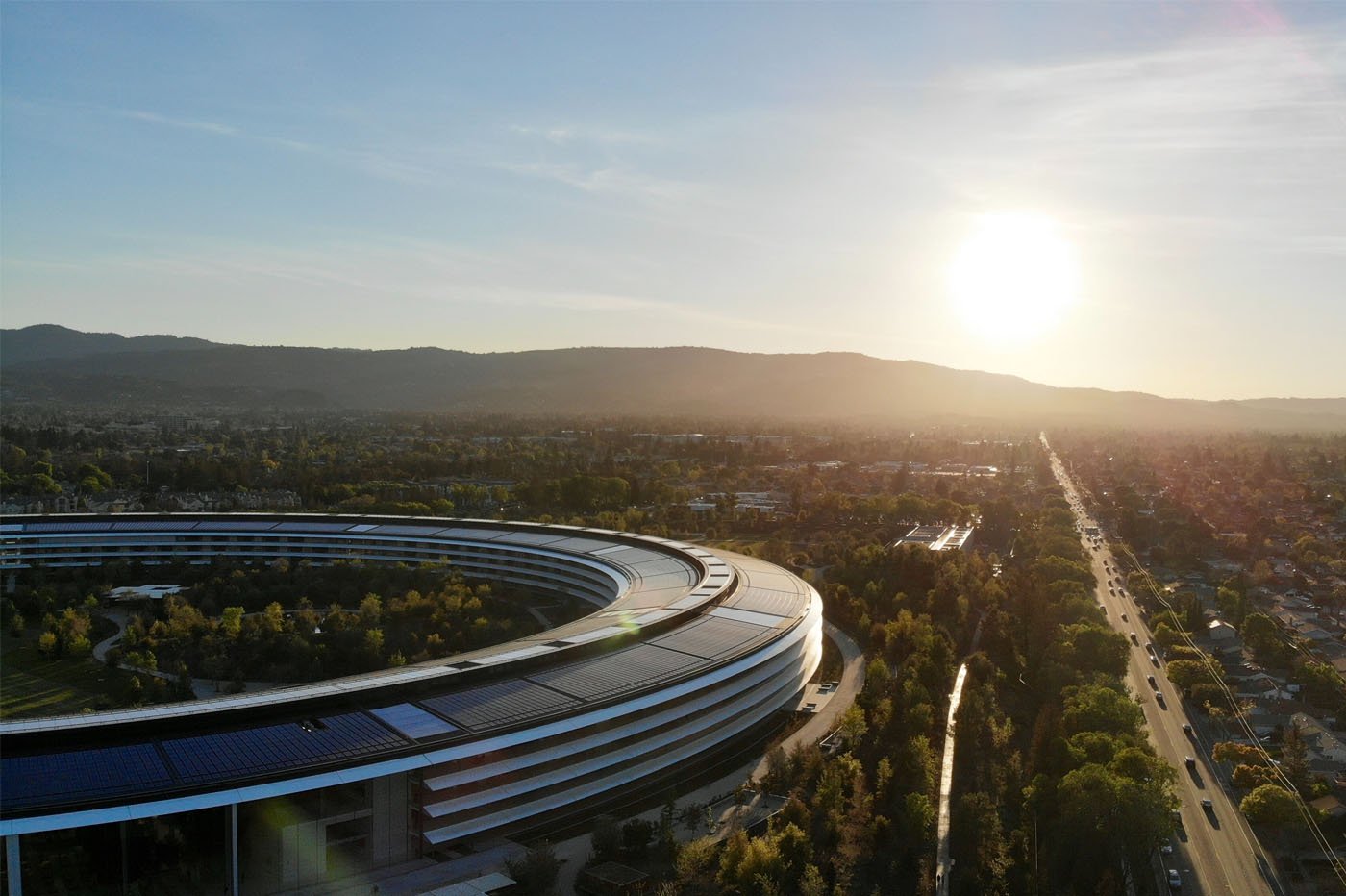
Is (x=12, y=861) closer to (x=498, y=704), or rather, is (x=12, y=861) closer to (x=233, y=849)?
(x=233, y=849)

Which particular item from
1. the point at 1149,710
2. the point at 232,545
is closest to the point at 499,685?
the point at 1149,710

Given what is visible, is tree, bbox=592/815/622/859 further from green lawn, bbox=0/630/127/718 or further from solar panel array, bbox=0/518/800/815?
green lawn, bbox=0/630/127/718

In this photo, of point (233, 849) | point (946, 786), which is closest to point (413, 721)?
point (233, 849)

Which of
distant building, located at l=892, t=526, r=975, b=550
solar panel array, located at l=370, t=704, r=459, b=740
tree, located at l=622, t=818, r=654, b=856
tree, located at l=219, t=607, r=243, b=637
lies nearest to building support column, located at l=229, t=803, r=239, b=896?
solar panel array, located at l=370, t=704, r=459, b=740

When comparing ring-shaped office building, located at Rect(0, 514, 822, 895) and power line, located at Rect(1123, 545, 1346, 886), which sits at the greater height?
ring-shaped office building, located at Rect(0, 514, 822, 895)

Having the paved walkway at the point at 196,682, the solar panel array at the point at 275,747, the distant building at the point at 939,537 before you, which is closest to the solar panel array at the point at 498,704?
the solar panel array at the point at 275,747

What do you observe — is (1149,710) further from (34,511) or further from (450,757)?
(34,511)

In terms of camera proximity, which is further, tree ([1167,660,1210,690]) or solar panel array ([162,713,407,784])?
tree ([1167,660,1210,690])

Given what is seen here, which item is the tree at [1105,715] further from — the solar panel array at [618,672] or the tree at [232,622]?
the tree at [232,622]
